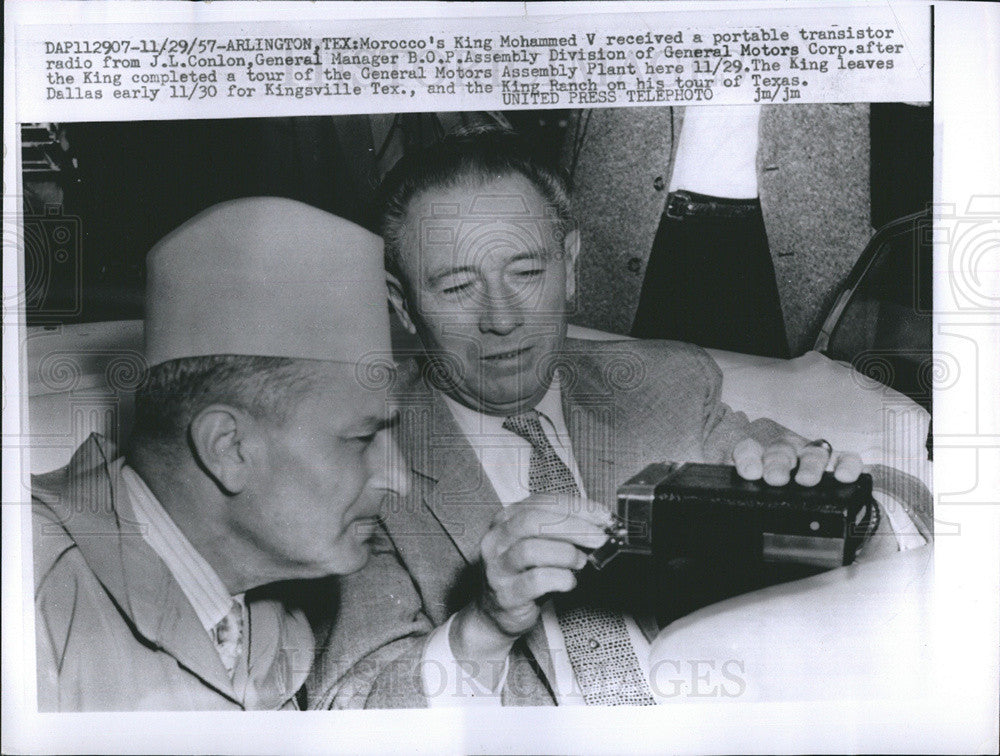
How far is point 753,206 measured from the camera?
3.85ft

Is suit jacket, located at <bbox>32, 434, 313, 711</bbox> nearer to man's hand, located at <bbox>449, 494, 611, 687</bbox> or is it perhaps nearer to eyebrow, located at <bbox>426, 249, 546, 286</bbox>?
man's hand, located at <bbox>449, 494, 611, 687</bbox>

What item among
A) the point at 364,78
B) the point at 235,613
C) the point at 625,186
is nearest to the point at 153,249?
the point at 364,78

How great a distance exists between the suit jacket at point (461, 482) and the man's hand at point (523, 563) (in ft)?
0.06

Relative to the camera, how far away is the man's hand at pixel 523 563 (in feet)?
3.76

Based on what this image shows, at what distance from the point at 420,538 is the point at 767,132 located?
23.7 inches

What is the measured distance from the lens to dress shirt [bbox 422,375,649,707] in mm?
1158

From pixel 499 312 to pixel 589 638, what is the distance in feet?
1.25

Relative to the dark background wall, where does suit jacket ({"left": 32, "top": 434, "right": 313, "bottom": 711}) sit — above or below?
below

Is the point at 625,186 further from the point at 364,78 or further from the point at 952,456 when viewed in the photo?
the point at 952,456

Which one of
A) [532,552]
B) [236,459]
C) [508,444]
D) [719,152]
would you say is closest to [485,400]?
[508,444]

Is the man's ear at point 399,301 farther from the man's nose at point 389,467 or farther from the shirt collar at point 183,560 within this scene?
the shirt collar at point 183,560

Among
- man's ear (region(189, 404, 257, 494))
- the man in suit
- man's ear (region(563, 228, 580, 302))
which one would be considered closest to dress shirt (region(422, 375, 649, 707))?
the man in suit

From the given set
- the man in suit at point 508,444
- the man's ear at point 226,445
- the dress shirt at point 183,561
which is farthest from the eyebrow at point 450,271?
the dress shirt at point 183,561

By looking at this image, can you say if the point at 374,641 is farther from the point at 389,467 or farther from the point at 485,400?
the point at 485,400
